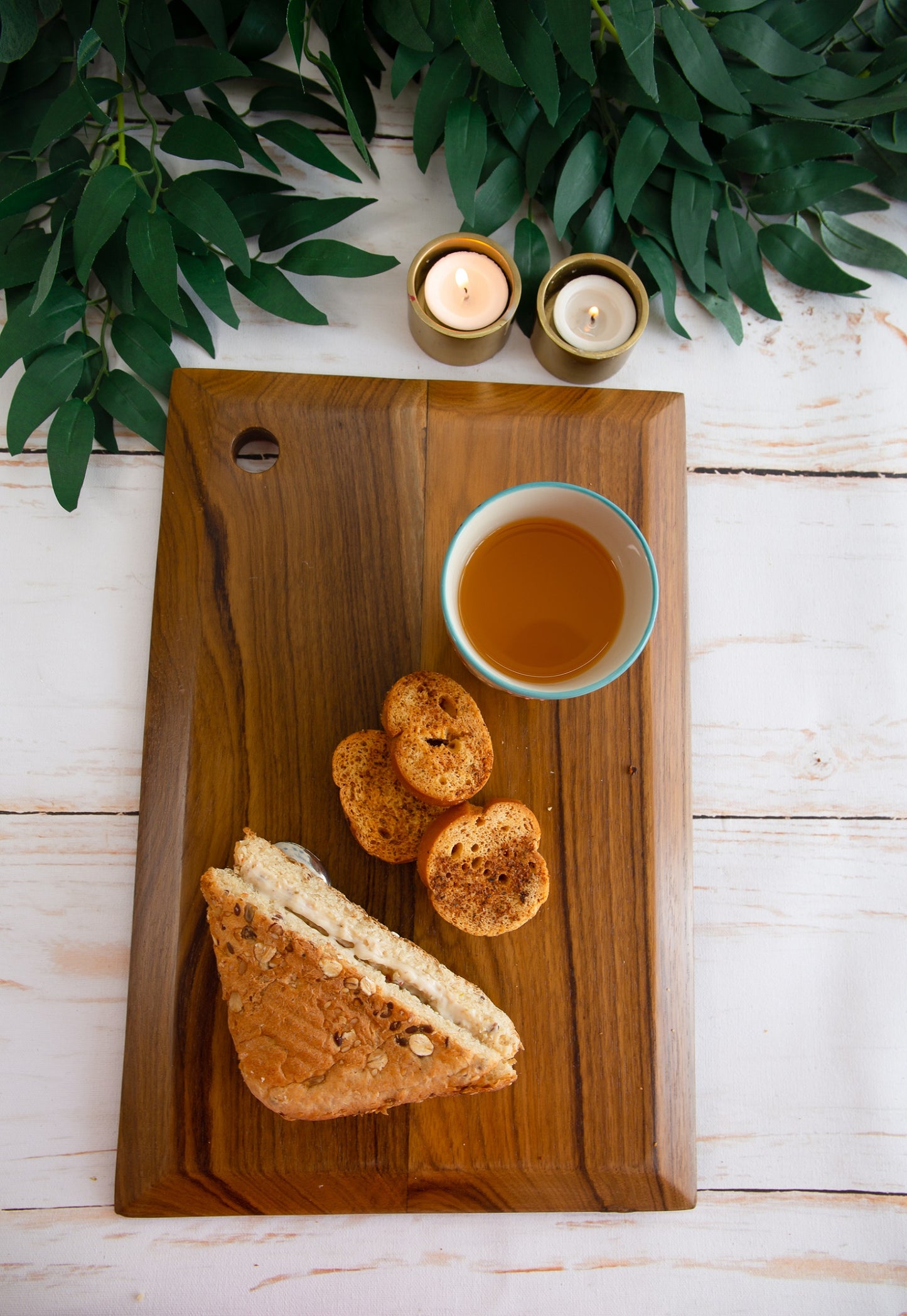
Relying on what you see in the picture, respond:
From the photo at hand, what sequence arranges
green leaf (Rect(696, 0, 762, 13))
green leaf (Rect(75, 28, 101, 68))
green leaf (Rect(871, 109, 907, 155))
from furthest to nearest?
green leaf (Rect(871, 109, 907, 155))
green leaf (Rect(696, 0, 762, 13))
green leaf (Rect(75, 28, 101, 68))

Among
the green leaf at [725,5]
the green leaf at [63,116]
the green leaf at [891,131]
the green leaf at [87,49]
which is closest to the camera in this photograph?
the green leaf at [87,49]

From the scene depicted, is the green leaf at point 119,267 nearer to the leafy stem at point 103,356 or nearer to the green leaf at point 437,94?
the leafy stem at point 103,356

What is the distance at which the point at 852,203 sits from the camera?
3.70ft

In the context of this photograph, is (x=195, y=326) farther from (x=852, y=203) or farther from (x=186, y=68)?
(x=852, y=203)

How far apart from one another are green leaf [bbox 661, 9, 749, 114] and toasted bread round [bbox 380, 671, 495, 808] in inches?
29.4

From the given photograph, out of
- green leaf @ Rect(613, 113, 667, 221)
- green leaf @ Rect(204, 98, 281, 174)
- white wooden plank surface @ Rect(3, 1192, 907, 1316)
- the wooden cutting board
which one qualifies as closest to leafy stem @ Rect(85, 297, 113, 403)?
the wooden cutting board

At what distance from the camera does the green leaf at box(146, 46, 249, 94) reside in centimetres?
93

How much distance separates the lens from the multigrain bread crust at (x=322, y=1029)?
0.87 m

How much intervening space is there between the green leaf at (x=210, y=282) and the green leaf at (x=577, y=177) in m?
0.41

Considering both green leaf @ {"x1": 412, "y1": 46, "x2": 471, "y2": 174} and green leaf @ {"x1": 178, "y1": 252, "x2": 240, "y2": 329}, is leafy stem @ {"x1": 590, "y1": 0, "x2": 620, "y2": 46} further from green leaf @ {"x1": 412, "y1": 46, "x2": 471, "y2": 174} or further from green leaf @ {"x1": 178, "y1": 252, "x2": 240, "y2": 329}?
green leaf @ {"x1": 178, "y1": 252, "x2": 240, "y2": 329}

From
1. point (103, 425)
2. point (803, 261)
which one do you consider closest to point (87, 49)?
point (103, 425)

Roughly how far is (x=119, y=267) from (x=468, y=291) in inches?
16.6

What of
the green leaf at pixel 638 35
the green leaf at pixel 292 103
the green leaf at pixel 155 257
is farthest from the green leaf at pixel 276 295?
the green leaf at pixel 638 35

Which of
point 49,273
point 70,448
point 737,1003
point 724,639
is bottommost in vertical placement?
point 737,1003
